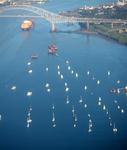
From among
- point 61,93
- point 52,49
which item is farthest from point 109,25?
point 61,93

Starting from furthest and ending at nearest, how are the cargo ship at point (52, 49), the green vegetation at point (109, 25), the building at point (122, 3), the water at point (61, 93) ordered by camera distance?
the building at point (122, 3)
the green vegetation at point (109, 25)
the cargo ship at point (52, 49)
the water at point (61, 93)

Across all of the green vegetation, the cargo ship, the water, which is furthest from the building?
the cargo ship

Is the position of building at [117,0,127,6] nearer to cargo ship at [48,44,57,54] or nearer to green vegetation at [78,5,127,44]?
green vegetation at [78,5,127,44]

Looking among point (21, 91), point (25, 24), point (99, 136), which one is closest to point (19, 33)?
point (25, 24)

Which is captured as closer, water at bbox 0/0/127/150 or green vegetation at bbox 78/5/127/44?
water at bbox 0/0/127/150

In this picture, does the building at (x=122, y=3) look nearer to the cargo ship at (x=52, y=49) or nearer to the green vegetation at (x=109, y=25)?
Answer: the green vegetation at (x=109, y=25)

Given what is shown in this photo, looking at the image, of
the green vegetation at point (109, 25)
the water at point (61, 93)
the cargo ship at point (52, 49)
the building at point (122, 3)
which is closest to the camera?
the water at point (61, 93)

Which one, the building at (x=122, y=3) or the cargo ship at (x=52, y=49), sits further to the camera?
the building at (x=122, y=3)

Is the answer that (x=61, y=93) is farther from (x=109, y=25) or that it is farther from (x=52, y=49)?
(x=109, y=25)

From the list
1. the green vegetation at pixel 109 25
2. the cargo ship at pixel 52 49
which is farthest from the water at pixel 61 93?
the green vegetation at pixel 109 25

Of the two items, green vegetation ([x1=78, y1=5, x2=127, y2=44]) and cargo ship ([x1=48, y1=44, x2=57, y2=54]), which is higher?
green vegetation ([x1=78, y1=5, x2=127, y2=44])
